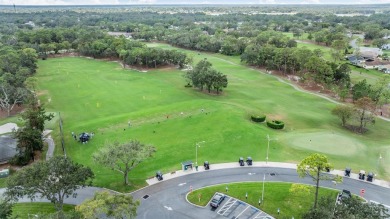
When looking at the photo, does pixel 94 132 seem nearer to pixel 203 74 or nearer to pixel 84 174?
pixel 84 174

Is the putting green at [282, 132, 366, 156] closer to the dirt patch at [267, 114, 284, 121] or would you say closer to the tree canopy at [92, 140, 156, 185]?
the dirt patch at [267, 114, 284, 121]

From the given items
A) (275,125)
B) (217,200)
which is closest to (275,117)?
(275,125)

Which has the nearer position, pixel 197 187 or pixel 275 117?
pixel 197 187

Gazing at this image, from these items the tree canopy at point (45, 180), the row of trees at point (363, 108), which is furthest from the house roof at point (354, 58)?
the tree canopy at point (45, 180)

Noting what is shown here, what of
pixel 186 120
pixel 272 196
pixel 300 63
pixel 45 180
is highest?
pixel 45 180

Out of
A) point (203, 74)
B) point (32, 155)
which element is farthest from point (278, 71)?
point (32, 155)

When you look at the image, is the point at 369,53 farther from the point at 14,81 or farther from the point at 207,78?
the point at 14,81
